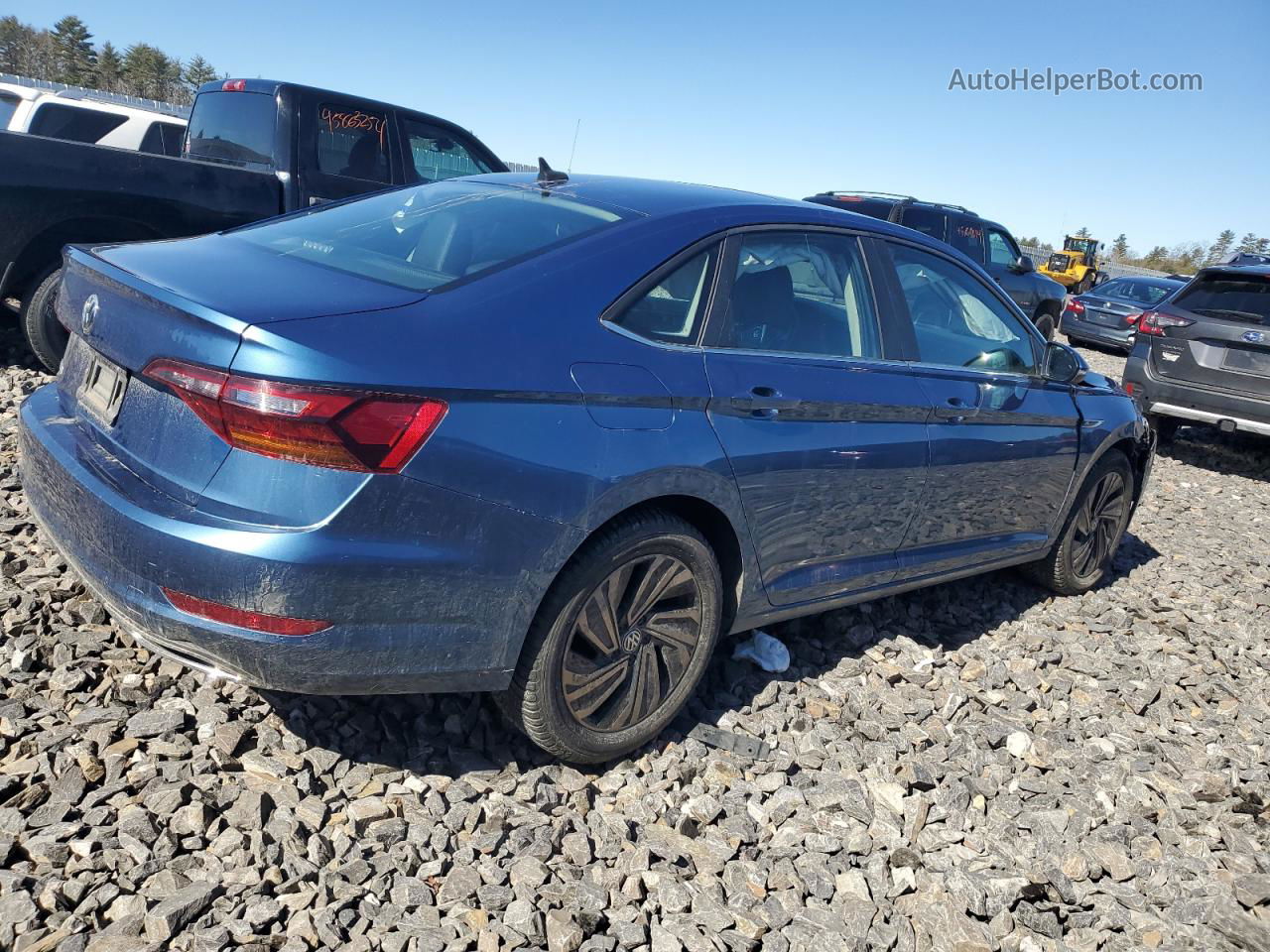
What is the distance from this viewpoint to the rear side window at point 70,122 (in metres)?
9.08

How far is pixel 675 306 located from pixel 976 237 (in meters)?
11.0

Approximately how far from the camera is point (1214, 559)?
20.3 feet

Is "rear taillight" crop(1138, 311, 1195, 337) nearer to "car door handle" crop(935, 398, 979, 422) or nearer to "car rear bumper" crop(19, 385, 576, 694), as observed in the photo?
"car door handle" crop(935, 398, 979, 422)

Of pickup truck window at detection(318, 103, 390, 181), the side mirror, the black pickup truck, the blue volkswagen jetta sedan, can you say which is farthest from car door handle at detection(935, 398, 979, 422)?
pickup truck window at detection(318, 103, 390, 181)

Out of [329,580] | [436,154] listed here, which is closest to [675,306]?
[329,580]

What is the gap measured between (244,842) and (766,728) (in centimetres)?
169

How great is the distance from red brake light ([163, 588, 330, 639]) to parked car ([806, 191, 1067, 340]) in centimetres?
904

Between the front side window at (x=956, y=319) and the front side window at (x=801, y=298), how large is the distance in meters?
0.29

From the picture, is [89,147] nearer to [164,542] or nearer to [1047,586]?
[164,542]

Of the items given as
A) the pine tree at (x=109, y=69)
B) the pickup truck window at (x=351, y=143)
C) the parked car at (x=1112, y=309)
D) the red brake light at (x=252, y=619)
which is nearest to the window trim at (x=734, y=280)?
the red brake light at (x=252, y=619)

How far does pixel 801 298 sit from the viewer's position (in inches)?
132

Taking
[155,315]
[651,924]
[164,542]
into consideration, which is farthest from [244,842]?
[155,315]

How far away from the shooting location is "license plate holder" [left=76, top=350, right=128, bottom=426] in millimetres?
2510

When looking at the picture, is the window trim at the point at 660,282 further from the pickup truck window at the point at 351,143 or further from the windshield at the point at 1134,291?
the windshield at the point at 1134,291
